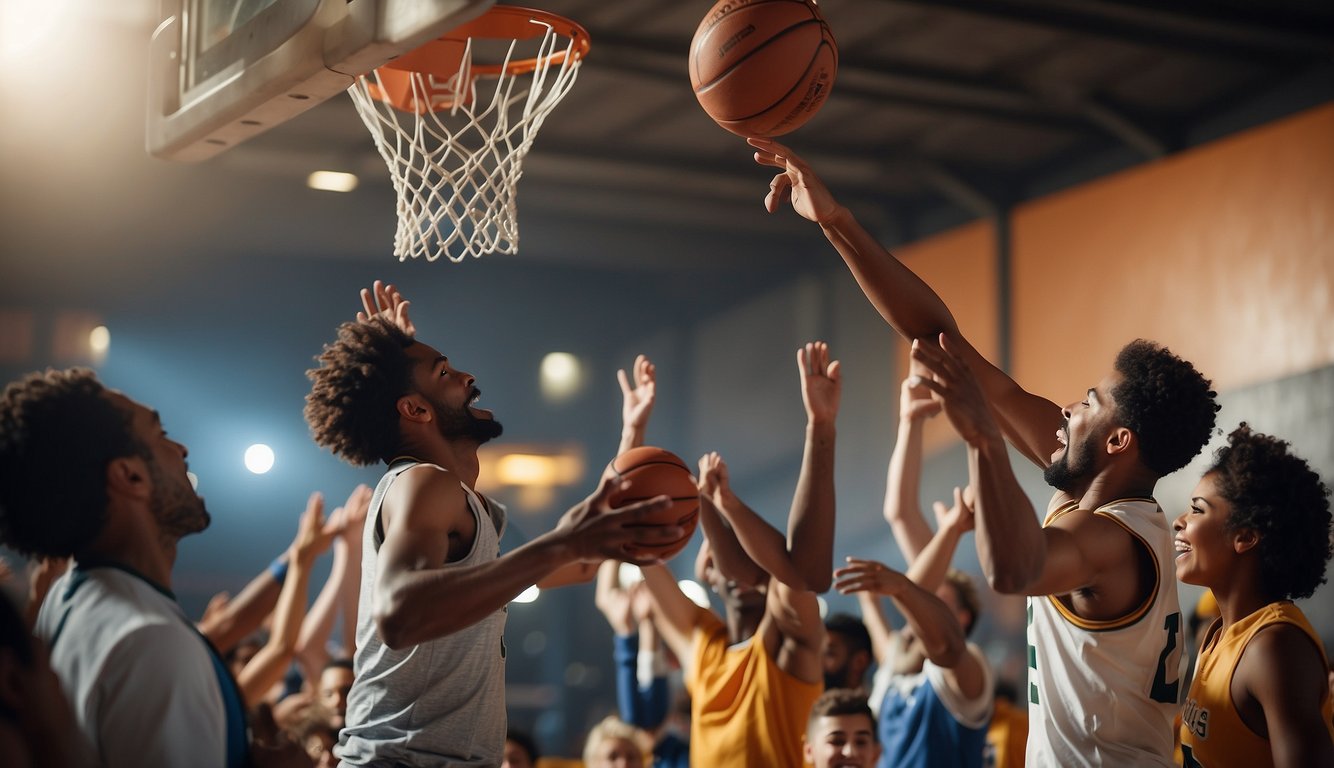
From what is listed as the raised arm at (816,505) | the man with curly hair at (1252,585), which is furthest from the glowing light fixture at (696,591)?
the man with curly hair at (1252,585)

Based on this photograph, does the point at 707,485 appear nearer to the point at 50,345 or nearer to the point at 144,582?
the point at 144,582

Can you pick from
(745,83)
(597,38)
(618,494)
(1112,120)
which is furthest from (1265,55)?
(618,494)

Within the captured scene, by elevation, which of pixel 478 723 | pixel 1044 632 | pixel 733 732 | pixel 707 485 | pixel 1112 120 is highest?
pixel 1112 120

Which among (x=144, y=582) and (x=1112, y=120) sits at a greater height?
(x=1112, y=120)

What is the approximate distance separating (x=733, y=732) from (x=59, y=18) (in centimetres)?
745

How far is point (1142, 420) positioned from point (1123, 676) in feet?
1.93

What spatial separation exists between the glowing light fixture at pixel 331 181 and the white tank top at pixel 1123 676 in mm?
9373

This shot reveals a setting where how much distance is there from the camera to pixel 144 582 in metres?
2.30

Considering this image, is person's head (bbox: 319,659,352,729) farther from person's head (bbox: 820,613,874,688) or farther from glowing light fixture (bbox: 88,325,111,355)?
glowing light fixture (bbox: 88,325,111,355)

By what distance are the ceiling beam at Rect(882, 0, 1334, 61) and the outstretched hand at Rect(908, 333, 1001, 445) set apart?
597 cm

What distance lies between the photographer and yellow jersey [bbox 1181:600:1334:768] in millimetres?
2893

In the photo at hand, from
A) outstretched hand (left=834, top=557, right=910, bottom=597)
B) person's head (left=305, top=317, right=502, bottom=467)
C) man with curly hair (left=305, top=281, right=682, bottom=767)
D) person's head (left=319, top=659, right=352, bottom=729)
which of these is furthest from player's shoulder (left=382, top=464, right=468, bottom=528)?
person's head (left=319, top=659, right=352, bottom=729)

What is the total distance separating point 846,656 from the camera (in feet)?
16.1

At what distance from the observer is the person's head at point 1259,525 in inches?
121
